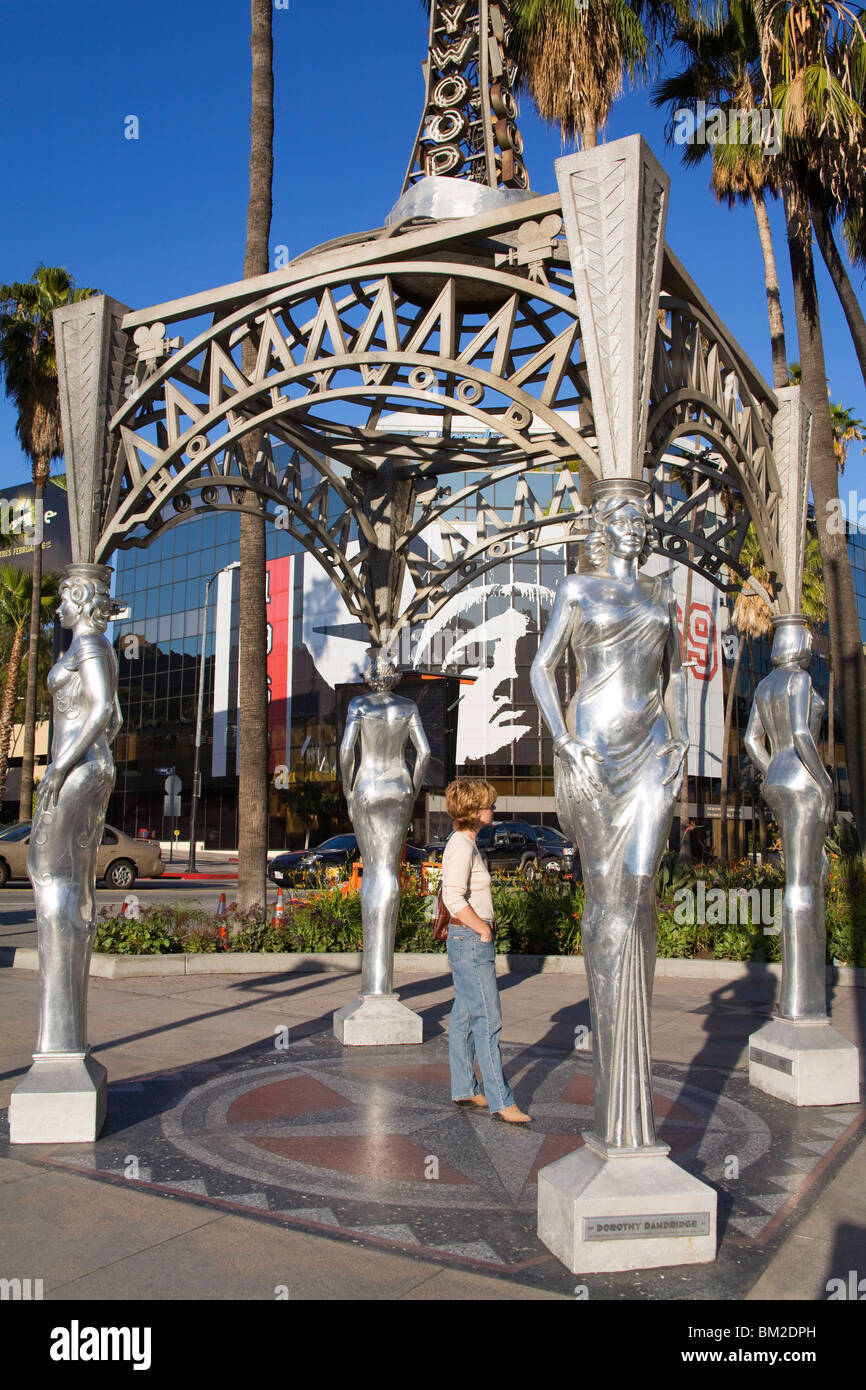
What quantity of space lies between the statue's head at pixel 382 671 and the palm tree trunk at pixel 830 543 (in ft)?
25.5

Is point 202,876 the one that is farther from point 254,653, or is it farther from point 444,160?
point 444,160

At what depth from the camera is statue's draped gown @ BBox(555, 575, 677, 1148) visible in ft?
13.4

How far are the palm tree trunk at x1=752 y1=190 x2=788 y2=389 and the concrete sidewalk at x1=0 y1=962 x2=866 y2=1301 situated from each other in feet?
44.9

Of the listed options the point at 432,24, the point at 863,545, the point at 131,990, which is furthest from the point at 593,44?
the point at 863,545

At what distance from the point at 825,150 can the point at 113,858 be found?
20191mm

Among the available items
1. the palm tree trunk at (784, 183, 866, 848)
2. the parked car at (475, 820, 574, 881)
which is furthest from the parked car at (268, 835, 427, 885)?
the palm tree trunk at (784, 183, 866, 848)

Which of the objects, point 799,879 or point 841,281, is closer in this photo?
point 799,879

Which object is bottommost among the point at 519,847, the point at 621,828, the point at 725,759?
the point at 519,847

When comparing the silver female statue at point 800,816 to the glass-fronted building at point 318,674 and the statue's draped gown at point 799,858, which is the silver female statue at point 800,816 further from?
the glass-fronted building at point 318,674

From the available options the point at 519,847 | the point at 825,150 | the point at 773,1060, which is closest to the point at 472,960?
the point at 773,1060

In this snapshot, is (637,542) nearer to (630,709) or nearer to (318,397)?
(630,709)

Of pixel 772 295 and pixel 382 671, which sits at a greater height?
pixel 772 295

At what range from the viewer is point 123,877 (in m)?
25.0

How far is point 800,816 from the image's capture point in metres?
6.55
